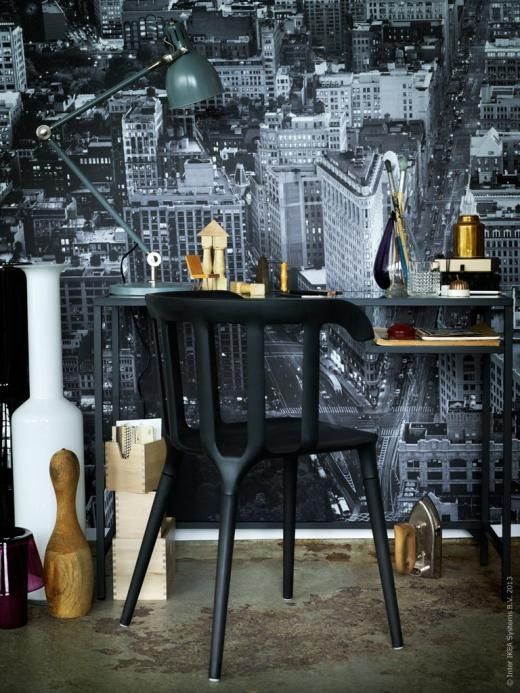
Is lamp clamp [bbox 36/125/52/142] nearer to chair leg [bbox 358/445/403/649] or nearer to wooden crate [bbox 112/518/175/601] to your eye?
wooden crate [bbox 112/518/175/601]

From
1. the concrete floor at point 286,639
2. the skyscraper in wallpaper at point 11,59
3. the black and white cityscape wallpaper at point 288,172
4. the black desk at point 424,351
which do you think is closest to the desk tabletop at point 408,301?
the black desk at point 424,351

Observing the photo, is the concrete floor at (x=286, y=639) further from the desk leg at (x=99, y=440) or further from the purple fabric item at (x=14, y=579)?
the desk leg at (x=99, y=440)

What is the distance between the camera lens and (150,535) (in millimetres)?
2912

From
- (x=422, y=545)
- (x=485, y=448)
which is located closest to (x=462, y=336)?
(x=485, y=448)

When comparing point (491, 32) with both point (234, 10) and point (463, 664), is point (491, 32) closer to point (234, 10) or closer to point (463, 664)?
point (234, 10)

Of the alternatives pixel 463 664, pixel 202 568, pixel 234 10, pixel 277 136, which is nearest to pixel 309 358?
pixel 463 664

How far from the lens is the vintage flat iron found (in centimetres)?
339

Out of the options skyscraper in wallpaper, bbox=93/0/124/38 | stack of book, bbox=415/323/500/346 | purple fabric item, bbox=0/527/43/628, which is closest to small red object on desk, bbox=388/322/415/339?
stack of book, bbox=415/323/500/346

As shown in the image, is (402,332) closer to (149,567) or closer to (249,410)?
(249,410)

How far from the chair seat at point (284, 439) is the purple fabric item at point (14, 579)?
22.9 inches

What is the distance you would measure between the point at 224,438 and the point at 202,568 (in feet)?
2.92

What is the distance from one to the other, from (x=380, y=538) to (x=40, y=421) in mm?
1100

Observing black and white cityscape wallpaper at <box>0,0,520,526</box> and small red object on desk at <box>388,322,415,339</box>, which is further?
black and white cityscape wallpaper at <box>0,0,520,526</box>

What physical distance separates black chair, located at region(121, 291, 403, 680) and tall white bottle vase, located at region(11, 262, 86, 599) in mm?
543
